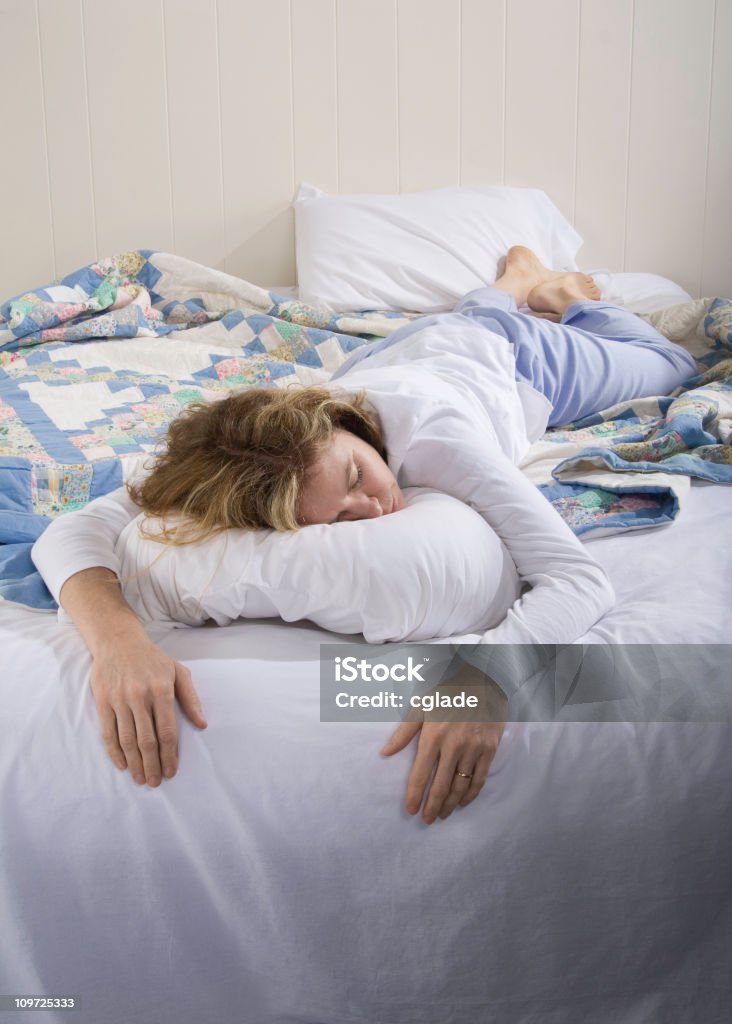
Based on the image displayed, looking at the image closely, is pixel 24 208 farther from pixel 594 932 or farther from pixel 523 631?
pixel 594 932

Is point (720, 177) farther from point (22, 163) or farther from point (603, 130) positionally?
point (22, 163)

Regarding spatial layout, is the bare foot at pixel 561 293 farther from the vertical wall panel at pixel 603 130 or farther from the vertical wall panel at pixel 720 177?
the vertical wall panel at pixel 720 177

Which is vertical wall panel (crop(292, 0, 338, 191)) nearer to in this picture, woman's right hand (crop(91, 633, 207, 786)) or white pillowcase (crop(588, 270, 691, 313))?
white pillowcase (crop(588, 270, 691, 313))

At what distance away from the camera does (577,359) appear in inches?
68.3

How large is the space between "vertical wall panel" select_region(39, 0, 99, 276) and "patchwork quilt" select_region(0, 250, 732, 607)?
0.42 m

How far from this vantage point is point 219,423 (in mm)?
1047

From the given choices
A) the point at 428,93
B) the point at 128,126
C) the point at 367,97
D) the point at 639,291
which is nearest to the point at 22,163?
the point at 128,126

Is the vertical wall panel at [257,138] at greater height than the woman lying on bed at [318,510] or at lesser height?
greater

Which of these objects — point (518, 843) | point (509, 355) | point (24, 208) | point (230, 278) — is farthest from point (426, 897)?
point (24, 208)

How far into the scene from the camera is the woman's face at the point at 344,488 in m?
0.97

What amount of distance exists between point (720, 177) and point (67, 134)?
1.88 m

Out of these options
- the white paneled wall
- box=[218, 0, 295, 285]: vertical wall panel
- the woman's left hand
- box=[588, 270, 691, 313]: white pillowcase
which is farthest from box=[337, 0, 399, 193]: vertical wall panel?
the woman's left hand

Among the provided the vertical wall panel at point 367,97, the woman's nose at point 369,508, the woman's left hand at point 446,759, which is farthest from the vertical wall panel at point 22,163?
the woman's left hand at point 446,759

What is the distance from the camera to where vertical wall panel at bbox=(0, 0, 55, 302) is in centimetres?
263
